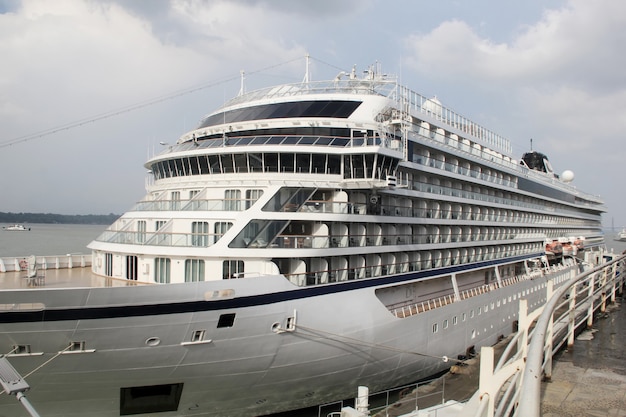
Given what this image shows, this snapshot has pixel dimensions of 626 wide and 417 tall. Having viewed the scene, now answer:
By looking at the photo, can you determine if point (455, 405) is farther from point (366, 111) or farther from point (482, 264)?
point (482, 264)

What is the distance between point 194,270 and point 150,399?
3.34 m

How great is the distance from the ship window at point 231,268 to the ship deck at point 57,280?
2606 millimetres

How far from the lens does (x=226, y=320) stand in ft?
38.0

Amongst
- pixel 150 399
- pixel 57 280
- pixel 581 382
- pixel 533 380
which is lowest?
pixel 150 399

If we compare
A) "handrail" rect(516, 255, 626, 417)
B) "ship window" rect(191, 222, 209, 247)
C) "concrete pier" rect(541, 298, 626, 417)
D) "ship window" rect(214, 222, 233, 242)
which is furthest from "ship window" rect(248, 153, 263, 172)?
"handrail" rect(516, 255, 626, 417)

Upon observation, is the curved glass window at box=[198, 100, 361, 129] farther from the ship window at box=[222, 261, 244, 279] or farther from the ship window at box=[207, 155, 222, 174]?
the ship window at box=[222, 261, 244, 279]

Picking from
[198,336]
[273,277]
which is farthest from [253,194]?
[198,336]

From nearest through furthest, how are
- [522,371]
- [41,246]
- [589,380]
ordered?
[522,371], [589,380], [41,246]

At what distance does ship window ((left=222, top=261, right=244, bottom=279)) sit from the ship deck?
261cm

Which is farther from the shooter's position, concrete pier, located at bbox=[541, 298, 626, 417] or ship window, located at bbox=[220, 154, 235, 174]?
ship window, located at bbox=[220, 154, 235, 174]

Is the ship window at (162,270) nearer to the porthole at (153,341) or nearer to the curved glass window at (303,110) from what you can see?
the porthole at (153,341)

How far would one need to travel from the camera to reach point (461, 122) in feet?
87.9

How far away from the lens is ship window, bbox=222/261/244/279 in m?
12.9

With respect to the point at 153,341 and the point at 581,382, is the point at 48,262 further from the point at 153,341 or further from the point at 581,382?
the point at 581,382
